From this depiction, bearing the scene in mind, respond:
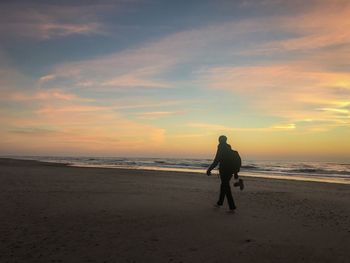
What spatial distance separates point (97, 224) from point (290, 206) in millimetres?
6680

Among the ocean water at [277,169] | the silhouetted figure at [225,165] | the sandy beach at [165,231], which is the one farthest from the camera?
the ocean water at [277,169]

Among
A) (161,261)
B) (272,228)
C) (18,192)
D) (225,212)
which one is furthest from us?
(18,192)

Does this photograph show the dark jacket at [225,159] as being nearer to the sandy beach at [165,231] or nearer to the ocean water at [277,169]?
the sandy beach at [165,231]

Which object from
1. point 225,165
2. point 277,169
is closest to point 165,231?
point 225,165

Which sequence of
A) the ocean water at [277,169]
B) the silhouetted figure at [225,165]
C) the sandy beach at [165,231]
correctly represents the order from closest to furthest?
the sandy beach at [165,231], the silhouetted figure at [225,165], the ocean water at [277,169]

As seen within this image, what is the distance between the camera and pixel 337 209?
1148 cm

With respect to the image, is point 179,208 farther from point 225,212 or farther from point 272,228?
point 272,228

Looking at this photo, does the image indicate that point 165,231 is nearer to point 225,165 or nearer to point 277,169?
point 225,165

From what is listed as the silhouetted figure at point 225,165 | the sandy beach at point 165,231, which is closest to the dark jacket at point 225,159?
the silhouetted figure at point 225,165

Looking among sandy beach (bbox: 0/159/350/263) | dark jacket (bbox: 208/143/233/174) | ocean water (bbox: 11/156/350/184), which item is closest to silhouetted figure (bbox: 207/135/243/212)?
dark jacket (bbox: 208/143/233/174)

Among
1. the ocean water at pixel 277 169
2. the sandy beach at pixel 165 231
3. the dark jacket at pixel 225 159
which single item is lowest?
the sandy beach at pixel 165 231

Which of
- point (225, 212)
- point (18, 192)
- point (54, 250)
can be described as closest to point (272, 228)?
point (225, 212)

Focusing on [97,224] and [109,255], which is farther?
[97,224]

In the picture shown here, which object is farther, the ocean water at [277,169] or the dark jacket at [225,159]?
the ocean water at [277,169]
